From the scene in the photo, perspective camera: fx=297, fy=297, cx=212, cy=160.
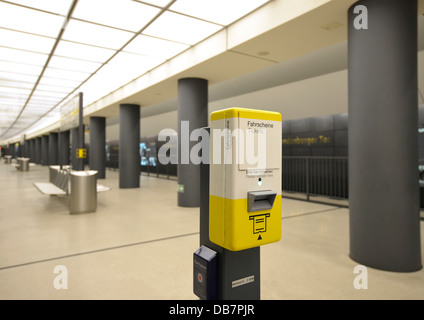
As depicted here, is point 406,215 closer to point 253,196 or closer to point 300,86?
point 253,196

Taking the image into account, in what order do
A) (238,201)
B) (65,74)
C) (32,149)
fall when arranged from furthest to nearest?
(32,149) → (65,74) → (238,201)

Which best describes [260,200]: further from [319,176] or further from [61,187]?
→ [319,176]

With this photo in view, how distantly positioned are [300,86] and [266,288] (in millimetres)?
7587

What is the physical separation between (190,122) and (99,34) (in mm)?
2522

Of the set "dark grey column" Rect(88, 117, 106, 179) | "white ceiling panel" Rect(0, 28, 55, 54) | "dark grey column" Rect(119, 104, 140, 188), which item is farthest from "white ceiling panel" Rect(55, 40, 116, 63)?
"dark grey column" Rect(88, 117, 106, 179)

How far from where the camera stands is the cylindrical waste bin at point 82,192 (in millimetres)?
5879

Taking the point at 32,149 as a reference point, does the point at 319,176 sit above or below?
below

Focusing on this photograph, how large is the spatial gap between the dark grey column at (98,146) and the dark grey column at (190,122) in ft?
25.6

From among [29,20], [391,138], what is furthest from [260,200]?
[29,20]

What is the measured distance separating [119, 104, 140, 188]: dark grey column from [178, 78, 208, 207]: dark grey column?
3.94 metres

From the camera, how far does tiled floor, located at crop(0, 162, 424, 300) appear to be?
2574 mm

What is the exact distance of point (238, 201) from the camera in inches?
61.7

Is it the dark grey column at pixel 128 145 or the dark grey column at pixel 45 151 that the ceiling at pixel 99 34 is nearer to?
the dark grey column at pixel 128 145
